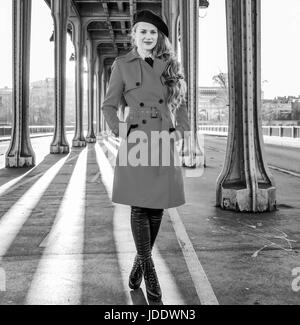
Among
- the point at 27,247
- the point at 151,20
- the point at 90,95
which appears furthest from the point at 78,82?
the point at 151,20

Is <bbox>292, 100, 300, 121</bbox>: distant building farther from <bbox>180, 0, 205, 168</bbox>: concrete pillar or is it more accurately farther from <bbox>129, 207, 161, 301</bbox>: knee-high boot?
<bbox>129, 207, 161, 301</bbox>: knee-high boot

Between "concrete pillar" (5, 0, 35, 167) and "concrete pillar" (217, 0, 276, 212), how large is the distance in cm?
945

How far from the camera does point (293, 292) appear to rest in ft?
11.9

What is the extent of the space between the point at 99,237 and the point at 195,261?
151cm

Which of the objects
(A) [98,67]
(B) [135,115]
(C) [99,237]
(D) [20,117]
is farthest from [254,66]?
(A) [98,67]

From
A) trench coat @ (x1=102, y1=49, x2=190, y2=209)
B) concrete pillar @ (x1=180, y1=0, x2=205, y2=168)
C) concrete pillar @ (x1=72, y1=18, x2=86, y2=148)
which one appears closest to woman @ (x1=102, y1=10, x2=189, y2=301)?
trench coat @ (x1=102, y1=49, x2=190, y2=209)

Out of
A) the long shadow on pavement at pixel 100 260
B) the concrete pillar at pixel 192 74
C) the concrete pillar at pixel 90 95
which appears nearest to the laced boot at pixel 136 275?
the long shadow on pavement at pixel 100 260

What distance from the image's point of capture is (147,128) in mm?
3355

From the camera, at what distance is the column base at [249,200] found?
7109mm

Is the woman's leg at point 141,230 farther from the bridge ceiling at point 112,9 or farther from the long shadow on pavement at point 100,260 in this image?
the bridge ceiling at point 112,9

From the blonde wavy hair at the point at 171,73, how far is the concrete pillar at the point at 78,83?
2738 centimetres

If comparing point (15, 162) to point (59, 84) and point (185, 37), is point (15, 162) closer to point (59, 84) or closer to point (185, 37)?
point (185, 37)
